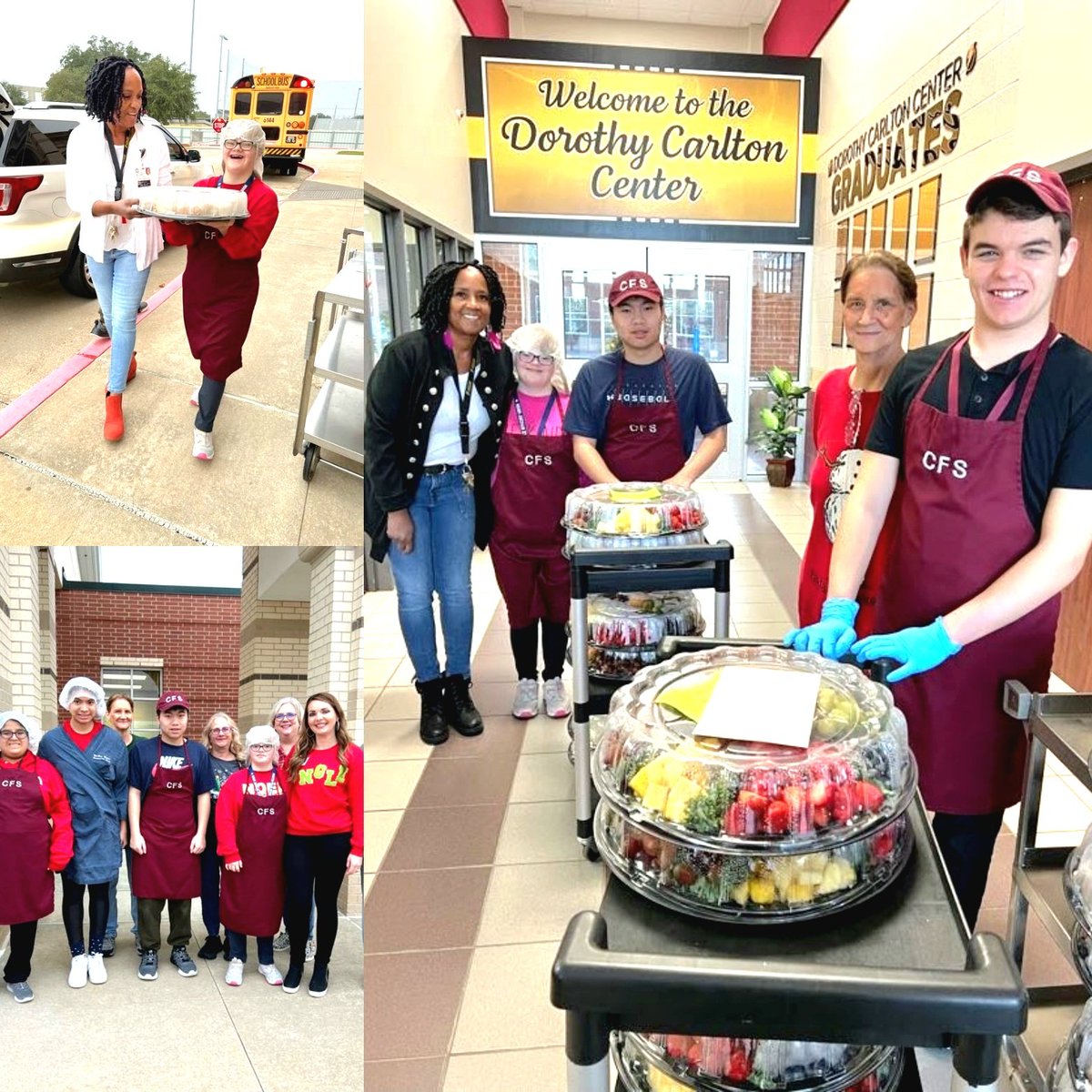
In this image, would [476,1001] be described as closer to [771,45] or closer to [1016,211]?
[1016,211]

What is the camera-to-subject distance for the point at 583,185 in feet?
23.9

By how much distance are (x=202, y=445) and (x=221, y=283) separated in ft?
0.84

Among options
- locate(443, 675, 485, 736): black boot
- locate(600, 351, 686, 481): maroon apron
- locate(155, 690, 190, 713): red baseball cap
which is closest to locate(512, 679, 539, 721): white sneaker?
locate(443, 675, 485, 736): black boot

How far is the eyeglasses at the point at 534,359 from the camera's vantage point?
288 centimetres

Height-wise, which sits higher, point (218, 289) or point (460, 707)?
point (218, 289)

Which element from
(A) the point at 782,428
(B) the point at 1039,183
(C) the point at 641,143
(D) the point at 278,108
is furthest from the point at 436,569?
(A) the point at 782,428

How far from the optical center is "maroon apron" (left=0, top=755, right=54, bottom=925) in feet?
7.70

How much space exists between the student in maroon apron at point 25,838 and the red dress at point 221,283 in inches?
58.3

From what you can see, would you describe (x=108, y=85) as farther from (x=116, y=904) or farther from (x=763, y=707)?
(x=116, y=904)

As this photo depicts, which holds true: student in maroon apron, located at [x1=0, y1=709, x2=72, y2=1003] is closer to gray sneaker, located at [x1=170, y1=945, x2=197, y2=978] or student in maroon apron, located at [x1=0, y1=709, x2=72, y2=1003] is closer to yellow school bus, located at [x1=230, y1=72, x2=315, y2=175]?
gray sneaker, located at [x1=170, y1=945, x2=197, y2=978]

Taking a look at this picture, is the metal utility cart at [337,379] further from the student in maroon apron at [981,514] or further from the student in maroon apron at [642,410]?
the student in maroon apron at [642,410]

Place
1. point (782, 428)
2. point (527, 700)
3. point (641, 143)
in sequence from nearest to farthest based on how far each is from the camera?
1. point (527, 700)
2. point (641, 143)
3. point (782, 428)

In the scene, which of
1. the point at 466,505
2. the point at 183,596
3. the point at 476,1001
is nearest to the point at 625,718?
the point at 476,1001

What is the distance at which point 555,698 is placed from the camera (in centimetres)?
338
